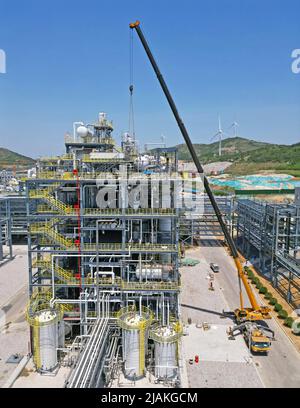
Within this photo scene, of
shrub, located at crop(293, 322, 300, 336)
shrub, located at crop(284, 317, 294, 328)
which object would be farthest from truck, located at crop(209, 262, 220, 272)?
shrub, located at crop(293, 322, 300, 336)

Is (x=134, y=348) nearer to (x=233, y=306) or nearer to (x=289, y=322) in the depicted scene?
(x=233, y=306)

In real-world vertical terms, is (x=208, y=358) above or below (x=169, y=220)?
below

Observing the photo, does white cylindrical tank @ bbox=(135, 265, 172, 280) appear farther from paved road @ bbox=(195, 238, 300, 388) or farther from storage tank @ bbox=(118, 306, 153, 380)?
paved road @ bbox=(195, 238, 300, 388)

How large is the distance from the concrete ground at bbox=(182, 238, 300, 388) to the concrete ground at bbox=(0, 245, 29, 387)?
49.8ft

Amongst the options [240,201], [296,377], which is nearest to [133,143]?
[296,377]

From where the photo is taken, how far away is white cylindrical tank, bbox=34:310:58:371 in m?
21.7

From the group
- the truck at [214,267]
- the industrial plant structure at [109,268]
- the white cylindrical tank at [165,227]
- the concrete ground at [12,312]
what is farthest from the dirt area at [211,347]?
the concrete ground at [12,312]

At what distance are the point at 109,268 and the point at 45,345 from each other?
7.45m

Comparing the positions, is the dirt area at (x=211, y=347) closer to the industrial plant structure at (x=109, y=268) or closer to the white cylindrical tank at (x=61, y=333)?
the industrial plant structure at (x=109, y=268)

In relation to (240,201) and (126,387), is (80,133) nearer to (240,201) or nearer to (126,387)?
(126,387)

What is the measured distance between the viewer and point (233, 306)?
106 feet

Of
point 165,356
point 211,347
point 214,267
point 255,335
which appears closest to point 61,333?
point 165,356

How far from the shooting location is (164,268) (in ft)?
82.1
